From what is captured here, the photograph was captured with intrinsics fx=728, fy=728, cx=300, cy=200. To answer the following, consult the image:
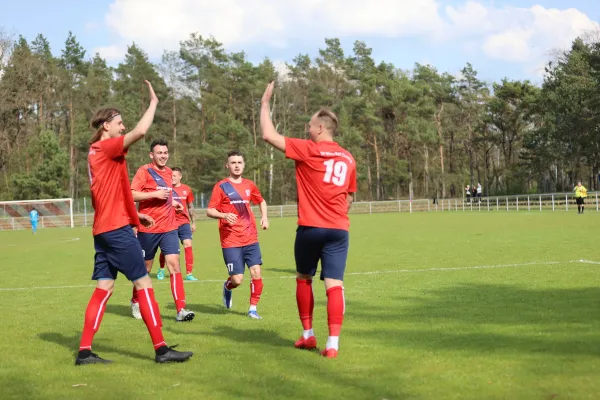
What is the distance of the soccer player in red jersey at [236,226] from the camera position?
364 inches

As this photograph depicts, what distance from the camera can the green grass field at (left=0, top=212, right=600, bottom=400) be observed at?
5.23 m

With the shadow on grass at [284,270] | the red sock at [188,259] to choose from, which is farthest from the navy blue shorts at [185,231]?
the shadow on grass at [284,270]

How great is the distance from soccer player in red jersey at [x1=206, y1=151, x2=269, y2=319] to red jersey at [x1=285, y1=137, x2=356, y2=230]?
2.75 meters

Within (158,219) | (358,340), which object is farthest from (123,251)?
(158,219)

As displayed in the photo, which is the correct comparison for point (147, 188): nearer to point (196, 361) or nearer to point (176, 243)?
point (176, 243)

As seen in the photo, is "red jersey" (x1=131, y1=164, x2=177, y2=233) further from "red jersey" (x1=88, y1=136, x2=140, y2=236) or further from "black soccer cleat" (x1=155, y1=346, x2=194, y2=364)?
"black soccer cleat" (x1=155, y1=346, x2=194, y2=364)

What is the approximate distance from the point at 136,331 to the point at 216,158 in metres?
69.1

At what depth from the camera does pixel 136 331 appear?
26.8ft

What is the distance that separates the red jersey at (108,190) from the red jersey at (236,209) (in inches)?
112

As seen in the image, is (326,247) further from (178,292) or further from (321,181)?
(178,292)

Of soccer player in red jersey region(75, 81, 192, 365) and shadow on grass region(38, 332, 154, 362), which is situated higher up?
soccer player in red jersey region(75, 81, 192, 365)

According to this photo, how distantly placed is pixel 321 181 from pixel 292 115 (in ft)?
268

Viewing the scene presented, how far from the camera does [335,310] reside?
21.0ft

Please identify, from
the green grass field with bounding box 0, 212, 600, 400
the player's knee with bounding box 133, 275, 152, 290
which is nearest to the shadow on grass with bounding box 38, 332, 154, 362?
the green grass field with bounding box 0, 212, 600, 400
